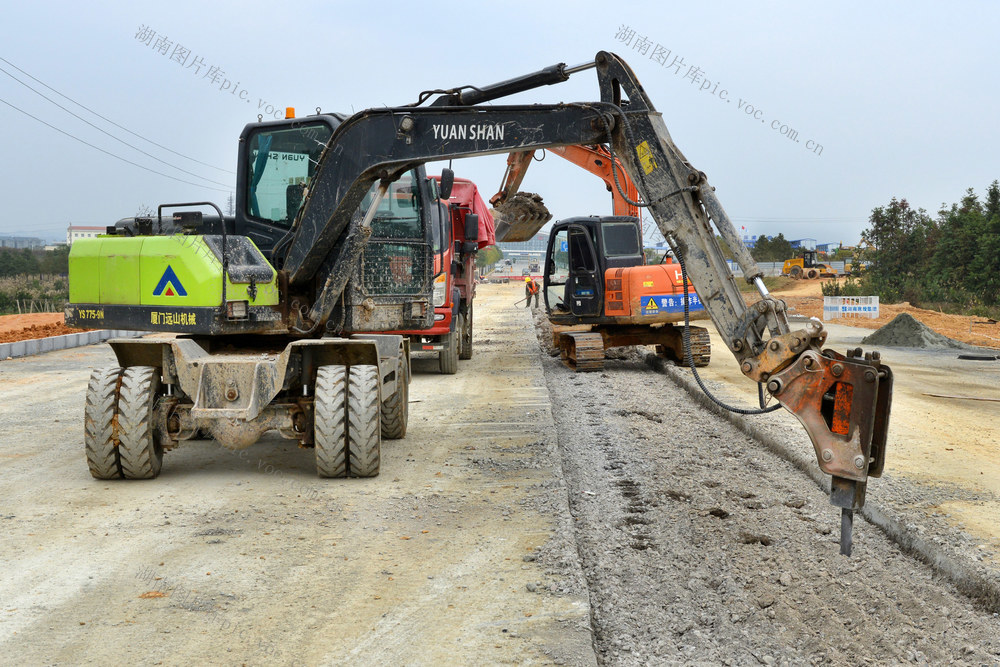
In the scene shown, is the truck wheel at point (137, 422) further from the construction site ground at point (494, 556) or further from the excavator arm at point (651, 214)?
the excavator arm at point (651, 214)

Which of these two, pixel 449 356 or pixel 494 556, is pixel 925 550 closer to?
pixel 494 556

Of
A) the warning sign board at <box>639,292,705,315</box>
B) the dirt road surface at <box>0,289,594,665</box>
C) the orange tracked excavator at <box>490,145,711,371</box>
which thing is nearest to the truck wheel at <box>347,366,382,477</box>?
the dirt road surface at <box>0,289,594,665</box>

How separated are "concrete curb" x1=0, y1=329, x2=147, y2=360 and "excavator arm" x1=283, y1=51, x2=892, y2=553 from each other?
9.76 m

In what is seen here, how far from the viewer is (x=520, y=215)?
20.5 m

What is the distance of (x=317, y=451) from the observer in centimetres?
728

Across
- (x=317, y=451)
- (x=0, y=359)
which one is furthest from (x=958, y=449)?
(x=0, y=359)

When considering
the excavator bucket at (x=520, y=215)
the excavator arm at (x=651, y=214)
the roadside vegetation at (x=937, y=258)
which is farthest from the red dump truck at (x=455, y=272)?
the roadside vegetation at (x=937, y=258)

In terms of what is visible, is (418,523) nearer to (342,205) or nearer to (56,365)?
(342,205)

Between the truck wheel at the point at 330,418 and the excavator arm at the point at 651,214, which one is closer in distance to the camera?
the excavator arm at the point at 651,214

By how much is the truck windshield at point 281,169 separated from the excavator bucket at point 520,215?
11.9m

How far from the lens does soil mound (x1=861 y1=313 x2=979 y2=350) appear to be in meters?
19.2

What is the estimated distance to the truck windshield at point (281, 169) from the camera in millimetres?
7980

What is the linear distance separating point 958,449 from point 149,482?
7.25 meters

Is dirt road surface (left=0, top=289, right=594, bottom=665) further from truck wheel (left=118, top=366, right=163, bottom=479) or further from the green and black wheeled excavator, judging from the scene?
the green and black wheeled excavator
